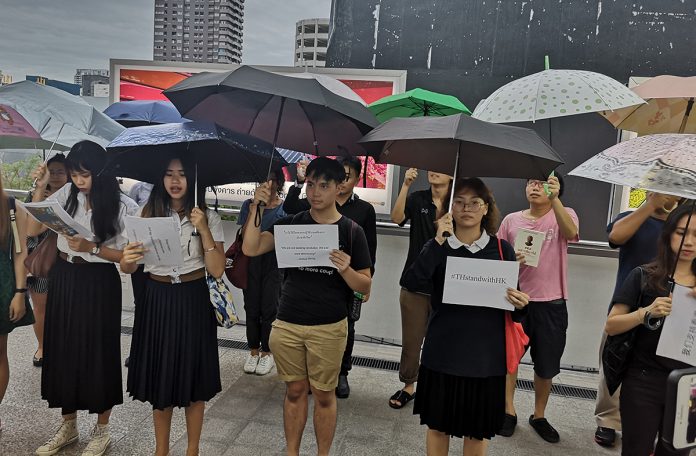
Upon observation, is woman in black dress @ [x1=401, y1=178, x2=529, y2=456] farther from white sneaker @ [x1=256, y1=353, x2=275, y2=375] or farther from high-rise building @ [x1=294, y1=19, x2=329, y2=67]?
high-rise building @ [x1=294, y1=19, x2=329, y2=67]

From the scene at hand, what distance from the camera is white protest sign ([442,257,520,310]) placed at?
2.37 meters

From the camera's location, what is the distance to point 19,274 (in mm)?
2992

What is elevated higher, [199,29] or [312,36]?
[312,36]

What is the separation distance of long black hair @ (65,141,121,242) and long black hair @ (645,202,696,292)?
9.22 ft

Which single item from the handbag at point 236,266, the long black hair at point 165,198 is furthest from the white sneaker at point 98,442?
the long black hair at point 165,198

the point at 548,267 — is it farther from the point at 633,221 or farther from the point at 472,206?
the point at 472,206

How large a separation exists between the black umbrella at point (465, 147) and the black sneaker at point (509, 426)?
75.1 inches

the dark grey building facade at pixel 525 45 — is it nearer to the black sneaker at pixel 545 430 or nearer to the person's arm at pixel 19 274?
the black sneaker at pixel 545 430

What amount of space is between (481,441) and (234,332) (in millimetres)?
3481

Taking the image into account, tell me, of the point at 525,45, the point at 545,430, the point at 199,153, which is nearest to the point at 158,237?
the point at 199,153

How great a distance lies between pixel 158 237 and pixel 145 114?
263cm

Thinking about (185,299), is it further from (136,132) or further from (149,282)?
(136,132)

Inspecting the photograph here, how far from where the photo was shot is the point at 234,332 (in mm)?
5516

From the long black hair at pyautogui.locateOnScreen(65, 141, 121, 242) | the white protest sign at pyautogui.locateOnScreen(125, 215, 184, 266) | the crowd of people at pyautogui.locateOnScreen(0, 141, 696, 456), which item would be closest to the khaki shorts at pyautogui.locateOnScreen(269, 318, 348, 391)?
the crowd of people at pyautogui.locateOnScreen(0, 141, 696, 456)
